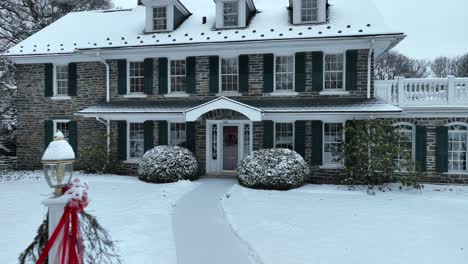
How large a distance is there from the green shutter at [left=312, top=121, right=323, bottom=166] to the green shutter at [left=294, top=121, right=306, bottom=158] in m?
0.38

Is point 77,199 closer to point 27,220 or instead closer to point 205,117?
point 27,220

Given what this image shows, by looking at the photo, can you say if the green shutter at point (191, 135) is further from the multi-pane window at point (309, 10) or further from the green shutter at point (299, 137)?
the multi-pane window at point (309, 10)

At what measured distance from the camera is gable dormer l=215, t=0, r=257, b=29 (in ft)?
45.9

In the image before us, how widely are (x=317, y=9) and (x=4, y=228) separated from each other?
12.6 meters

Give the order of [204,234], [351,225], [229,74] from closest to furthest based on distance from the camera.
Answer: [204,234] → [351,225] → [229,74]

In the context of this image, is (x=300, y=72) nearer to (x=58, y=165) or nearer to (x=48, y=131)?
(x=58, y=165)

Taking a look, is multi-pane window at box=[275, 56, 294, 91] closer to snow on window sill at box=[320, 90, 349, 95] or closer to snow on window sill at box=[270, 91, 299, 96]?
snow on window sill at box=[270, 91, 299, 96]

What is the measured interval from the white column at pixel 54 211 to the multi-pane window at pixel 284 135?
1070 cm

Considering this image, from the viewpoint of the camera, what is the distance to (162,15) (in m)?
15.0

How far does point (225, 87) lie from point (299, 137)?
3.71 m

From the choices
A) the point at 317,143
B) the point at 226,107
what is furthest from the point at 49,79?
the point at 317,143

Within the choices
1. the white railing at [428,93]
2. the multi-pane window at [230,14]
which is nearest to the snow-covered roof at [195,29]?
the multi-pane window at [230,14]

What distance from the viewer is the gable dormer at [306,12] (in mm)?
13438

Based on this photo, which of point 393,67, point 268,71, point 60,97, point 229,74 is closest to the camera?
point 268,71
